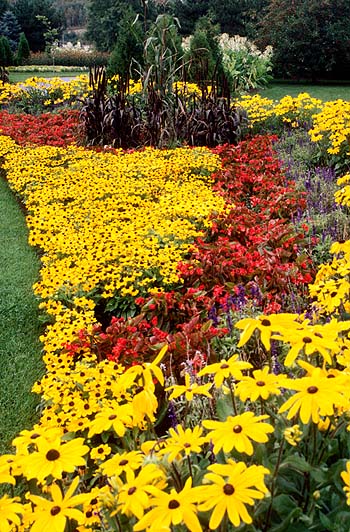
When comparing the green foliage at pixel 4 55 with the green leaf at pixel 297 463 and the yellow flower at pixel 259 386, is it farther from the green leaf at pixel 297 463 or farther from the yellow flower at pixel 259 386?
the green leaf at pixel 297 463

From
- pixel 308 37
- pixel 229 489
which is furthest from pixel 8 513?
pixel 308 37

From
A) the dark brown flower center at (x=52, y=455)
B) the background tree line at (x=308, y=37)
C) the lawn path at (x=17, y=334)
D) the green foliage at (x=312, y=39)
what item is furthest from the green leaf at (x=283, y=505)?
the green foliage at (x=312, y=39)

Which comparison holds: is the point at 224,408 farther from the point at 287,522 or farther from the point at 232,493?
the point at 232,493

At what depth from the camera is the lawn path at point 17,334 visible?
2.84 metres

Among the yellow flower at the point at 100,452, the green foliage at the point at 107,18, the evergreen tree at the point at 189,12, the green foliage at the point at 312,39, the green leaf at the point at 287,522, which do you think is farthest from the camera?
the green foliage at the point at 107,18

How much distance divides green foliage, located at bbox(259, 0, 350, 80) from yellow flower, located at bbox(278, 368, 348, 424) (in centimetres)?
1763

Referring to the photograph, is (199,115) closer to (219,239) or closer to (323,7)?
(219,239)

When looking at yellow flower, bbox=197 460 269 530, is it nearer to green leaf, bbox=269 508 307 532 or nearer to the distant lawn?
green leaf, bbox=269 508 307 532

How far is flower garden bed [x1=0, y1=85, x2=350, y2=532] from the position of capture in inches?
44.9

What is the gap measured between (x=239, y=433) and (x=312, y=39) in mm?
18074

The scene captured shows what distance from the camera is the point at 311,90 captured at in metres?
16.5

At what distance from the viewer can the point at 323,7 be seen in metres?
17.6

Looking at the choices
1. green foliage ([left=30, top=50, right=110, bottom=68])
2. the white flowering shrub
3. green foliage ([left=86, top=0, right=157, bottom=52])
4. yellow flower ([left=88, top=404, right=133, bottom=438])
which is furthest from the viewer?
green foliage ([left=86, top=0, right=157, bottom=52])

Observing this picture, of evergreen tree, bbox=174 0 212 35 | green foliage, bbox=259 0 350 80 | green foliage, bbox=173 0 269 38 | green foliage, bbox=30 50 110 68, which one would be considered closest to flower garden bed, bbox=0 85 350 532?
green foliage, bbox=259 0 350 80
